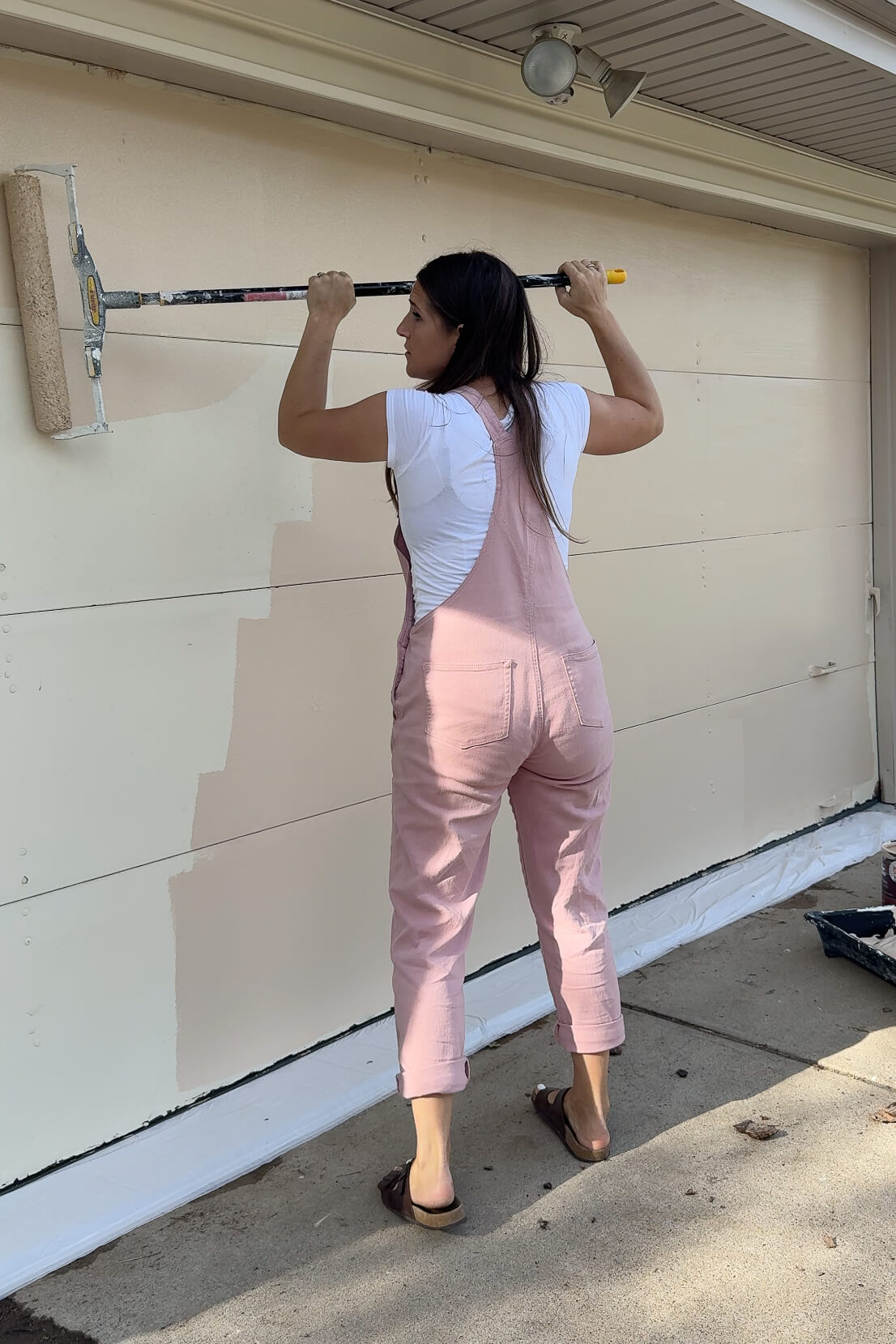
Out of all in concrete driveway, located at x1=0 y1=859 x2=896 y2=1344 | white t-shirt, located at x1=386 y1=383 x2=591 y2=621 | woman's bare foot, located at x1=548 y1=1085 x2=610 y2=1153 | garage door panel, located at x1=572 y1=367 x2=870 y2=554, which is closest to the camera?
concrete driveway, located at x1=0 y1=859 x2=896 y2=1344

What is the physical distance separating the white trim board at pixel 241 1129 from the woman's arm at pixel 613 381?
154 centimetres

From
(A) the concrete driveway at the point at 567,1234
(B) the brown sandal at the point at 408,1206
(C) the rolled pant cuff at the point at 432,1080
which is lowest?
(A) the concrete driveway at the point at 567,1234

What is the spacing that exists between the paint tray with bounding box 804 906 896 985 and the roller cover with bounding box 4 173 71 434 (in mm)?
2470

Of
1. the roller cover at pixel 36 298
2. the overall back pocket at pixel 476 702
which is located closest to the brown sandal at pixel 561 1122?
the overall back pocket at pixel 476 702

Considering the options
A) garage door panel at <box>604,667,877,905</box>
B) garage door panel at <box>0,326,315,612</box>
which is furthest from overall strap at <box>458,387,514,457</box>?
garage door panel at <box>604,667,877,905</box>

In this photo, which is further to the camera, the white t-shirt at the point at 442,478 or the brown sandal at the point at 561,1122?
the brown sandal at the point at 561,1122

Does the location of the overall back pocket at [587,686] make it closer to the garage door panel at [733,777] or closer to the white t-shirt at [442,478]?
the white t-shirt at [442,478]

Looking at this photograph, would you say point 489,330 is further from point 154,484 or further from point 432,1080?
point 432,1080

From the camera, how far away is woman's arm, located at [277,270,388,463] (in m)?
2.19

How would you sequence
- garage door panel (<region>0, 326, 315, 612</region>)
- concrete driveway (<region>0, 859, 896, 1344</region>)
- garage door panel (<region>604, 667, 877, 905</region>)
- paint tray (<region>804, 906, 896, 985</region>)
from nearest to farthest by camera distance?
concrete driveway (<region>0, 859, 896, 1344</region>), garage door panel (<region>0, 326, 315, 612</region>), paint tray (<region>804, 906, 896, 985</region>), garage door panel (<region>604, 667, 877, 905</region>)

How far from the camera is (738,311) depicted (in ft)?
13.9

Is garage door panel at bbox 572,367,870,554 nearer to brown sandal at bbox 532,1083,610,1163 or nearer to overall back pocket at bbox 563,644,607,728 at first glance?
overall back pocket at bbox 563,644,607,728

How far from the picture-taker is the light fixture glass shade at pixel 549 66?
9.29ft

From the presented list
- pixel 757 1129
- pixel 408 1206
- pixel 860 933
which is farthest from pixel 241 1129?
pixel 860 933
